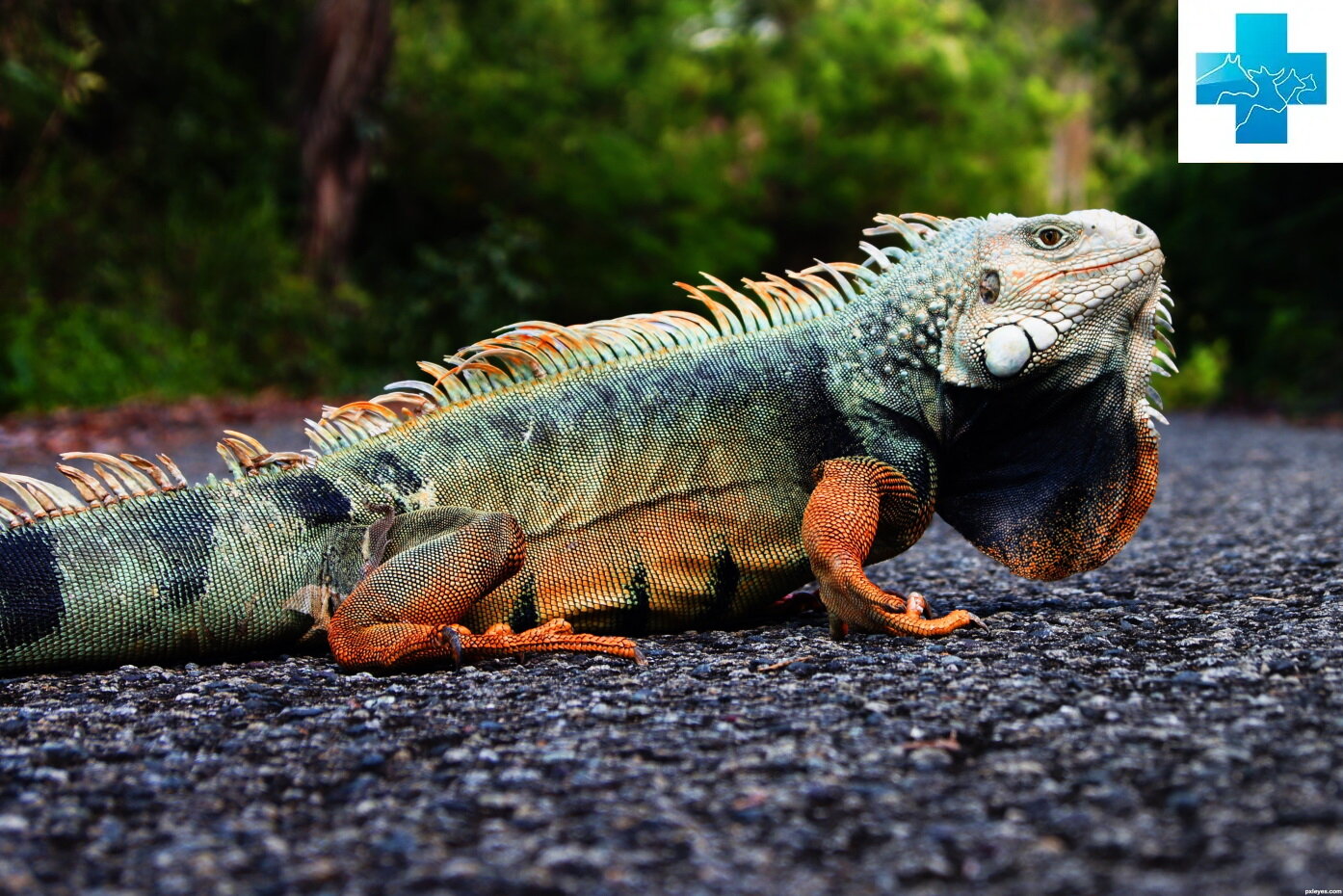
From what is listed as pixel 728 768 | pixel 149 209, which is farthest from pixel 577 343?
pixel 149 209

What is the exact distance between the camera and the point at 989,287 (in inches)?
161

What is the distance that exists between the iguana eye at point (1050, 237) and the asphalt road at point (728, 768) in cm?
118

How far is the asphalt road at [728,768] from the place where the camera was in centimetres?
218

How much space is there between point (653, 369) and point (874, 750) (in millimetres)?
1891

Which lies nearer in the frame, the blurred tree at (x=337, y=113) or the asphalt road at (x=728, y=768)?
the asphalt road at (x=728, y=768)

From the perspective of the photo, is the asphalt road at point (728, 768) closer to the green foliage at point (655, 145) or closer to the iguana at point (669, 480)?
the iguana at point (669, 480)

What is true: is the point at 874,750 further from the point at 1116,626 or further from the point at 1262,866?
the point at 1116,626

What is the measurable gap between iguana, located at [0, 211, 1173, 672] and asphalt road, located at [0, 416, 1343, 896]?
0.19 metres

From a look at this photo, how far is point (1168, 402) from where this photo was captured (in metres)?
20.2

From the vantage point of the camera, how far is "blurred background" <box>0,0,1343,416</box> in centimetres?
1600

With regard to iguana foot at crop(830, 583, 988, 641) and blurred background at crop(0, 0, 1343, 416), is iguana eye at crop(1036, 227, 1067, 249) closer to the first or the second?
iguana foot at crop(830, 583, 988, 641)

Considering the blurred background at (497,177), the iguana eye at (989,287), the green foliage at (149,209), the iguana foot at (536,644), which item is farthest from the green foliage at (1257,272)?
the iguana foot at (536,644)

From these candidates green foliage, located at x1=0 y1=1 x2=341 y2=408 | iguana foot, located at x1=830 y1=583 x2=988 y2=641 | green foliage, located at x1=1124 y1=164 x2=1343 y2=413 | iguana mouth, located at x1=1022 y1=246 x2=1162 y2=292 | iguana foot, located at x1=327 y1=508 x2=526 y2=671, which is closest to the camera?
iguana foot, located at x1=327 y1=508 x2=526 y2=671

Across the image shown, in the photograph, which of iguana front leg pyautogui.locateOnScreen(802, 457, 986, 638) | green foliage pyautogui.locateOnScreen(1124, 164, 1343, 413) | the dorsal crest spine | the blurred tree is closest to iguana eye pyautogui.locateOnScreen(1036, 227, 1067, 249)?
the dorsal crest spine
